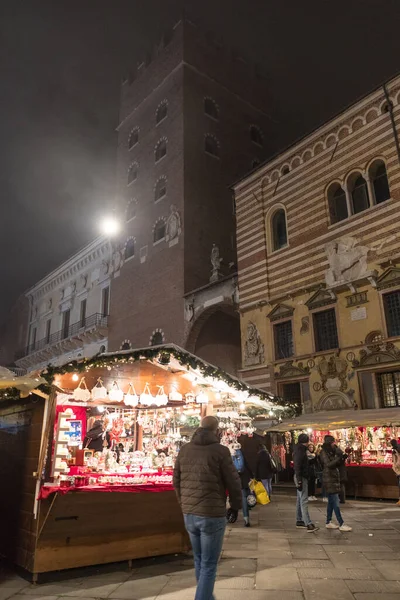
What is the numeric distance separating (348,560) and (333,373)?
29.9 feet

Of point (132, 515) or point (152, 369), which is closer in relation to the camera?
point (132, 515)

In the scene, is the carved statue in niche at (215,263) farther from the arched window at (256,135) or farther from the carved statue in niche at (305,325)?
the arched window at (256,135)

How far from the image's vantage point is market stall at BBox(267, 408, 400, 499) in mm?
12258

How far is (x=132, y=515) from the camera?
6250 mm

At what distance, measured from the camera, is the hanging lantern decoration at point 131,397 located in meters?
8.00

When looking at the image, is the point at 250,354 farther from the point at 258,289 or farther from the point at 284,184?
the point at 284,184

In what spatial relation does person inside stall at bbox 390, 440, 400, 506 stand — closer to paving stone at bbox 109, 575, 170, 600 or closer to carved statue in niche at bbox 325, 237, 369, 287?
carved statue in niche at bbox 325, 237, 369, 287

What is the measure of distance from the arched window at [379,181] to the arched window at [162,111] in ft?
49.3

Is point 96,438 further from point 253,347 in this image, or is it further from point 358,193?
point 358,193

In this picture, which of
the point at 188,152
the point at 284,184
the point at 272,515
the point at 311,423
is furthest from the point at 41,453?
the point at 188,152

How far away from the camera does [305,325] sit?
15977mm

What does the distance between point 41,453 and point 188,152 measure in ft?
68.3

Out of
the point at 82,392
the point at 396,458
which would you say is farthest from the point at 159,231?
the point at 82,392

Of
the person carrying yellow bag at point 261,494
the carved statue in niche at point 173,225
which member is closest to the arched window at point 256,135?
the carved statue in niche at point 173,225
